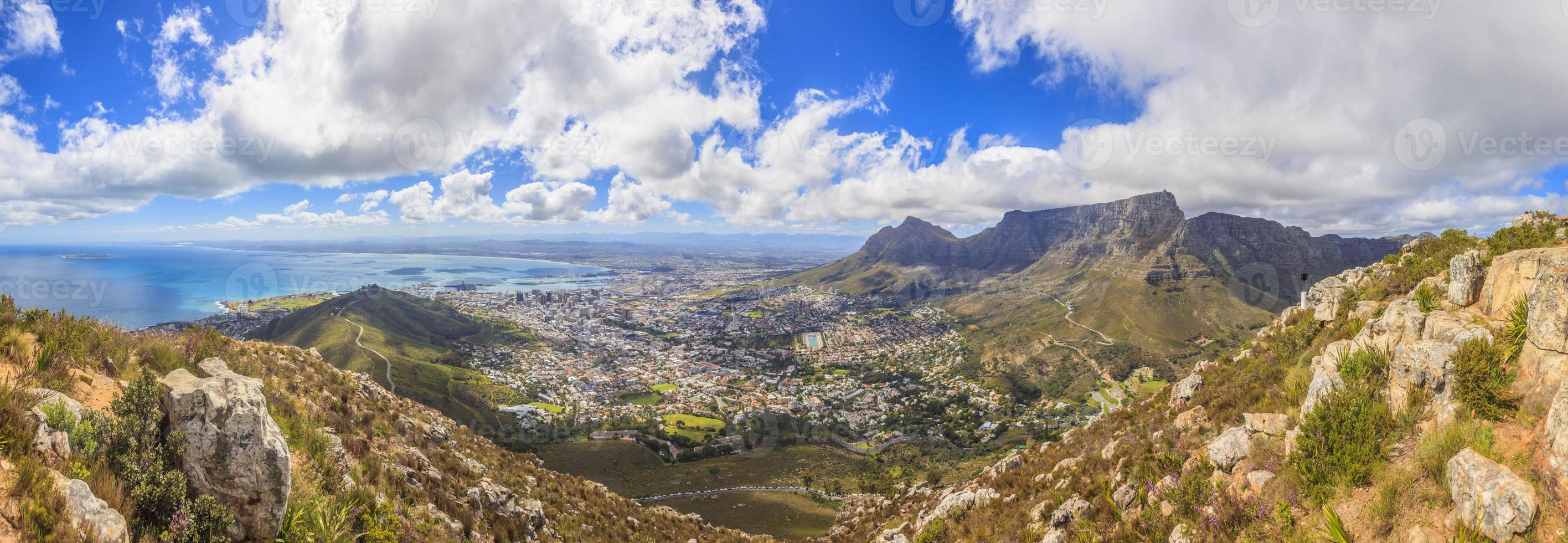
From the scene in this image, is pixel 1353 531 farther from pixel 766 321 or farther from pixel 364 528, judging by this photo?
pixel 766 321

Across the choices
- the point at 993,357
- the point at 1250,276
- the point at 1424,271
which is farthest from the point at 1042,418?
the point at 1250,276

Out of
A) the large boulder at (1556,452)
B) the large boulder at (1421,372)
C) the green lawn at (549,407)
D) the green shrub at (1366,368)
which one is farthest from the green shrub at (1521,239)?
the green lawn at (549,407)

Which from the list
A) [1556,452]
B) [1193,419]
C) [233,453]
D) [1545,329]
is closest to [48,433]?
[233,453]

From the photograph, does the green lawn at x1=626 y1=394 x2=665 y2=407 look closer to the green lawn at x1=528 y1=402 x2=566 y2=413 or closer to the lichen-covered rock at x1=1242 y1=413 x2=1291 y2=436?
the green lawn at x1=528 y1=402 x2=566 y2=413

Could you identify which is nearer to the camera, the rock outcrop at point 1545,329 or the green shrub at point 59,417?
the green shrub at point 59,417

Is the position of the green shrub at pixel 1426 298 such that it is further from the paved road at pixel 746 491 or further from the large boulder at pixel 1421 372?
the paved road at pixel 746 491
